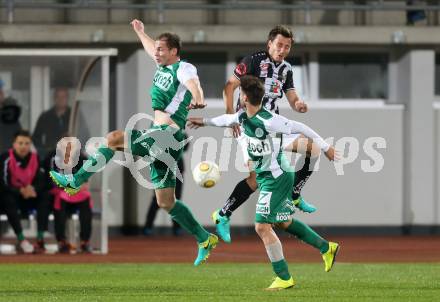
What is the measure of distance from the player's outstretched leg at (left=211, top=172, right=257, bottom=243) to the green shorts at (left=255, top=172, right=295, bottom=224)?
1666mm

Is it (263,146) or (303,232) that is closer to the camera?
(263,146)

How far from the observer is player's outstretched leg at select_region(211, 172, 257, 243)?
45.4ft

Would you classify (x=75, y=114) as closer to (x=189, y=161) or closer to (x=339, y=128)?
(x=189, y=161)

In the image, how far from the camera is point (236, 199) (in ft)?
46.3

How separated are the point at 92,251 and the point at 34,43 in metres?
6.19

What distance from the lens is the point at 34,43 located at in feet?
81.3

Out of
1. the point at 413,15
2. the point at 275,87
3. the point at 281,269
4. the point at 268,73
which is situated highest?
the point at 413,15

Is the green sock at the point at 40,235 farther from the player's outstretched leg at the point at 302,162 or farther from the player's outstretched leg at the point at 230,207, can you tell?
the player's outstretched leg at the point at 302,162

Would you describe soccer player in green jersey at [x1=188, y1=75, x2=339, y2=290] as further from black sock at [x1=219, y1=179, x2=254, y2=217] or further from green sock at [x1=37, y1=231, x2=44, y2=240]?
green sock at [x1=37, y1=231, x2=44, y2=240]

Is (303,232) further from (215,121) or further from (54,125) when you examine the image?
(54,125)

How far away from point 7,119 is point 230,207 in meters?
8.45

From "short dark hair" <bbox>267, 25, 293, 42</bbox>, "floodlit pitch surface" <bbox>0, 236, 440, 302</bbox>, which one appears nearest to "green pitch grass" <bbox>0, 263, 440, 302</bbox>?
"floodlit pitch surface" <bbox>0, 236, 440, 302</bbox>

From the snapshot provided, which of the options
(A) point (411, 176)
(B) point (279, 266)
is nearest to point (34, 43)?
(A) point (411, 176)

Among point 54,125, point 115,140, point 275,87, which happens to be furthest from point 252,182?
point 54,125
